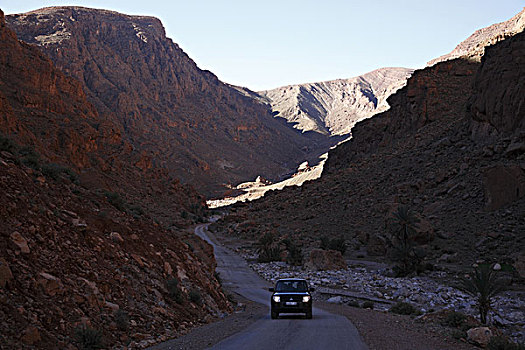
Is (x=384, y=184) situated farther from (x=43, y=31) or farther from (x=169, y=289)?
(x=43, y=31)

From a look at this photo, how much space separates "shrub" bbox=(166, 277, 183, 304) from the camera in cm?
→ 1302

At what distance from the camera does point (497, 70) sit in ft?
162

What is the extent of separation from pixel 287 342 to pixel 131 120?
12223 centimetres

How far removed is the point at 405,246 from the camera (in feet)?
117

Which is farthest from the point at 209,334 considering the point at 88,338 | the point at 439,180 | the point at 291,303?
the point at 439,180

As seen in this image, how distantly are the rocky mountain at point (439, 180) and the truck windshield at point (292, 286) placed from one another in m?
18.0

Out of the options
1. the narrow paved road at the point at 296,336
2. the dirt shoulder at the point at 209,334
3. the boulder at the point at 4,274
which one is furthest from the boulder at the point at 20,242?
the narrow paved road at the point at 296,336

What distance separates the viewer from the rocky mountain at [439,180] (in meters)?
37.2

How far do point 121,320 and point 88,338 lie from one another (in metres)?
1.53

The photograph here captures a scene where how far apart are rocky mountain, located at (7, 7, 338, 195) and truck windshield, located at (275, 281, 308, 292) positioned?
87018mm

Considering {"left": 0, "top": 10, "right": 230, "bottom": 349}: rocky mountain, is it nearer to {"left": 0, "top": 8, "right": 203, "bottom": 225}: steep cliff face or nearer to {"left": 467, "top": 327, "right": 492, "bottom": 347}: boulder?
{"left": 467, "top": 327, "right": 492, "bottom": 347}: boulder

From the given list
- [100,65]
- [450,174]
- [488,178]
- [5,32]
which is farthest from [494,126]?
[100,65]

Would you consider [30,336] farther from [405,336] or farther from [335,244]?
[335,244]

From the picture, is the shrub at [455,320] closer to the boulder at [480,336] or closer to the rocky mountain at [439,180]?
the boulder at [480,336]
